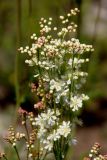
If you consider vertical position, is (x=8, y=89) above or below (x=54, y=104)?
above

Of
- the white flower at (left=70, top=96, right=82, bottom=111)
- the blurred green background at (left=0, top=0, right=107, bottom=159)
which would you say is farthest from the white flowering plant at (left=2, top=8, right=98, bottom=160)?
the blurred green background at (left=0, top=0, right=107, bottom=159)

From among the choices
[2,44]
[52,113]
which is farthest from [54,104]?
[2,44]

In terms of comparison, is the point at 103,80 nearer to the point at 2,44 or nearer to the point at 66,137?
the point at 2,44

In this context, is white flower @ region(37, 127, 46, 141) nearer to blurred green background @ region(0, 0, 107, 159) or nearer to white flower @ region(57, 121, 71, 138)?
white flower @ region(57, 121, 71, 138)

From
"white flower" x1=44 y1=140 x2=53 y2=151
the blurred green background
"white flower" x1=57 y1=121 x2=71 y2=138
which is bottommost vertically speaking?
"white flower" x1=44 y1=140 x2=53 y2=151

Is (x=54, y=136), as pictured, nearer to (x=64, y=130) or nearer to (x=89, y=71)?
(x=64, y=130)

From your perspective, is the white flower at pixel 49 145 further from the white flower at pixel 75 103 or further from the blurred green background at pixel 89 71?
the blurred green background at pixel 89 71

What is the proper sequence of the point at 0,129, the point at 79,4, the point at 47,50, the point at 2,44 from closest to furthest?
1. the point at 47,50
2. the point at 79,4
3. the point at 0,129
4. the point at 2,44

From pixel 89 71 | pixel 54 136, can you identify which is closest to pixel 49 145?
pixel 54 136

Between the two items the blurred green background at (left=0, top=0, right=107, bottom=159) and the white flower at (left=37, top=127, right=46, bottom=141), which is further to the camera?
the blurred green background at (left=0, top=0, right=107, bottom=159)

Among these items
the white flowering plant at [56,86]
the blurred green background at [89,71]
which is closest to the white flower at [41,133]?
the white flowering plant at [56,86]

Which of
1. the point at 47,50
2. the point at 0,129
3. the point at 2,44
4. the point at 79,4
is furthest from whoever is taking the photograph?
the point at 2,44
